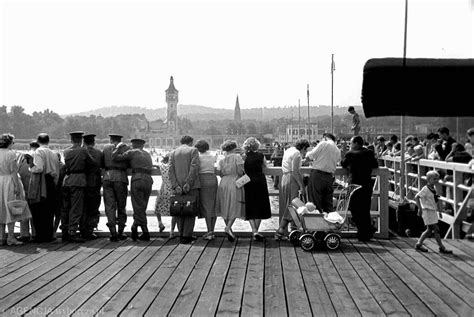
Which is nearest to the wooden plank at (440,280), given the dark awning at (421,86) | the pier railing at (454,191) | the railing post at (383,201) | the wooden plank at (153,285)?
the railing post at (383,201)

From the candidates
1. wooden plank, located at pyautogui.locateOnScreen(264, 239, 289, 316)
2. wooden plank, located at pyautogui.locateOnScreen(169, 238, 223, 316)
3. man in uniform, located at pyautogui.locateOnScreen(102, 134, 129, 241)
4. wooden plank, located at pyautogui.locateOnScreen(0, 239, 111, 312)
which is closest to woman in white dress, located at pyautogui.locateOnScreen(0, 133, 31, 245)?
man in uniform, located at pyautogui.locateOnScreen(102, 134, 129, 241)

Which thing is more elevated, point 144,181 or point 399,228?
point 144,181

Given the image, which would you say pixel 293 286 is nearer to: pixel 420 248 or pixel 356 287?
pixel 356 287

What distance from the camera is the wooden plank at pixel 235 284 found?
508cm

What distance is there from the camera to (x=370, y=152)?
891 centimetres

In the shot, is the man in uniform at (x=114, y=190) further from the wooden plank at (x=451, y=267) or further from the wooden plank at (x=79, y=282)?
the wooden plank at (x=451, y=267)

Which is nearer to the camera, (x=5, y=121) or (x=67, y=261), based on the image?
(x=67, y=261)

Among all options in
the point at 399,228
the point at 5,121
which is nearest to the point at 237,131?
the point at 5,121

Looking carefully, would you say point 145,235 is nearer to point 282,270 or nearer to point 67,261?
point 67,261

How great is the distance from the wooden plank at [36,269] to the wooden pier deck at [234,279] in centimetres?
1

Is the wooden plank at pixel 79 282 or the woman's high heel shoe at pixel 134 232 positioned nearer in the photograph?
the wooden plank at pixel 79 282

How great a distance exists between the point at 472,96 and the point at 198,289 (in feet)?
14.0

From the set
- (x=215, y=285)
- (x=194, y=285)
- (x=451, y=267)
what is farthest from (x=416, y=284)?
(x=194, y=285)

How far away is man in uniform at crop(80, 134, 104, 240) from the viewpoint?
9.15 metres
